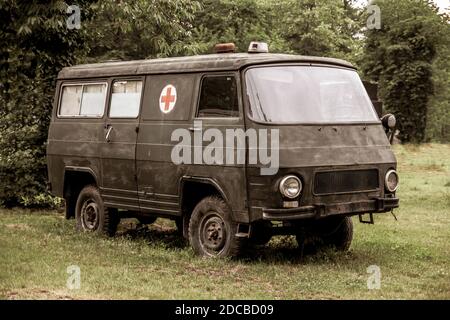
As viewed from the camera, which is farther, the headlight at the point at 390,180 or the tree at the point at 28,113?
the tree at the point at 28,113

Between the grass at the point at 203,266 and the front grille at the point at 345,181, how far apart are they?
0.95 metres

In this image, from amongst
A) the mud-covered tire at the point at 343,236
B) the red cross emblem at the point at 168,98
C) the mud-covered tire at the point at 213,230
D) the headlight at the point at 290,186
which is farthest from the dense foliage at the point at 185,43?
the mud-covered tire at the point at 343,236

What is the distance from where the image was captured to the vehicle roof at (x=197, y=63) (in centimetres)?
920

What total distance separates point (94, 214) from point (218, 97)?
11.6 feet

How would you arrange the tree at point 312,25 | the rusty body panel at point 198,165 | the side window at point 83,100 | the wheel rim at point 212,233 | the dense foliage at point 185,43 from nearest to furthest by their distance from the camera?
the rusty body panel at point 198,165
the wheel rim at point 212,233
the side window at point 83,100
the dense foliage at point 185,43
the tree at point 312,25

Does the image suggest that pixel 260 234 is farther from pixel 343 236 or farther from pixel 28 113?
pixel 28 113

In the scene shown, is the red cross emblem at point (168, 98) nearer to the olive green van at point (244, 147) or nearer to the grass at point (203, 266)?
the olive green van at point (244, 147)

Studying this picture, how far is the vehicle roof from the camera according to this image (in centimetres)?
920

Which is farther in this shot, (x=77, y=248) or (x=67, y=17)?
(x=67, y=17)

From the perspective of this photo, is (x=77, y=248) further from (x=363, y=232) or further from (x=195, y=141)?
(x=363, y=232)

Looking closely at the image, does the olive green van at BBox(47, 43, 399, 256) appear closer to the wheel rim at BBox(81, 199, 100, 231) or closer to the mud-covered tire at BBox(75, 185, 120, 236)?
the mud-covered tire at BBox(75, 185, 120, 236)
